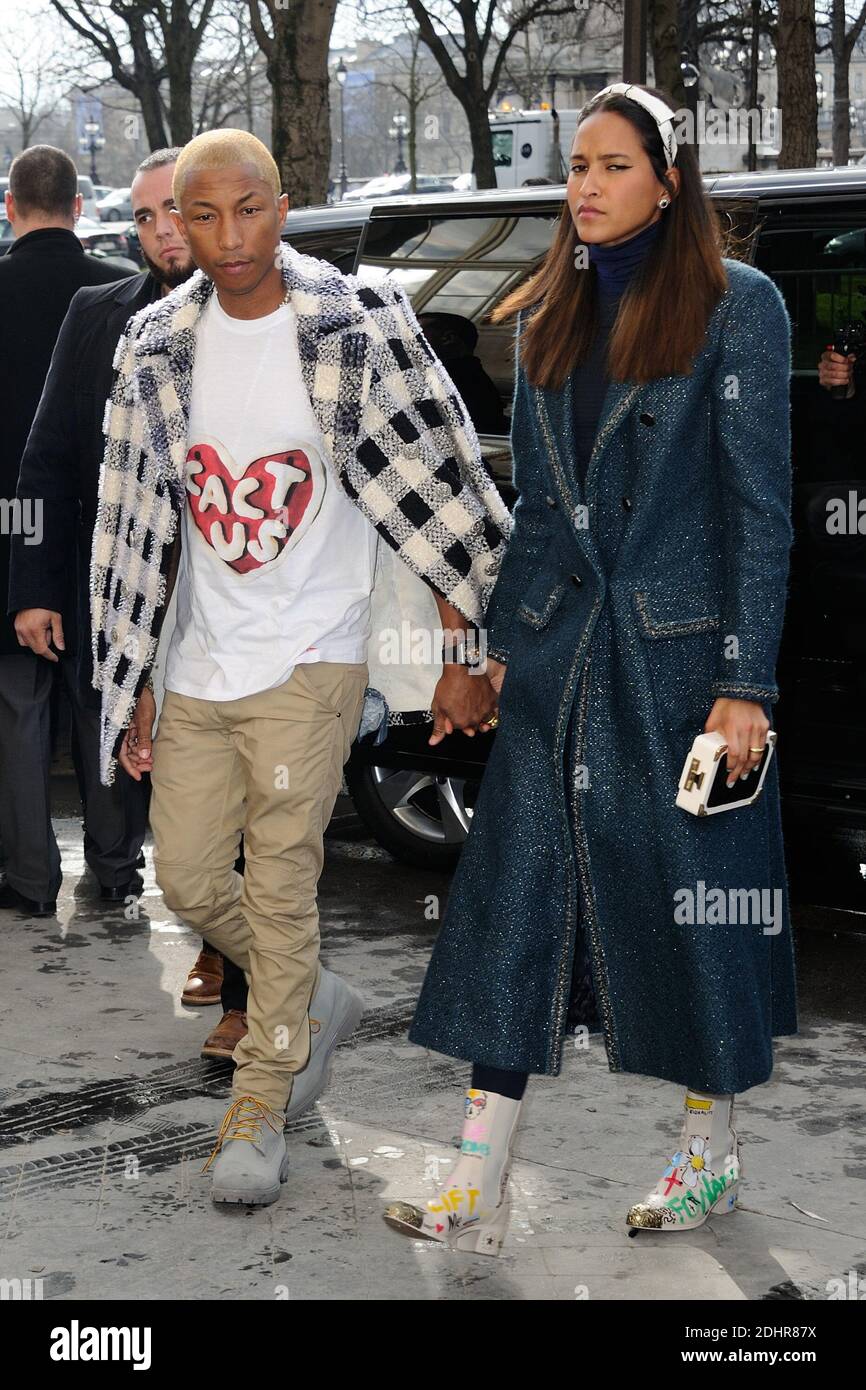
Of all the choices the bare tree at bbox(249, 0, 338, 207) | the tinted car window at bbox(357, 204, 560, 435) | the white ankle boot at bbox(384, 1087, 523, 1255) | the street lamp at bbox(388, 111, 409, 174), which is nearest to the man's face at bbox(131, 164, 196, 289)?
the tinted car window at bbox(357, 204, 560, 435)

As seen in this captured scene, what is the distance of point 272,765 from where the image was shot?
385 cm

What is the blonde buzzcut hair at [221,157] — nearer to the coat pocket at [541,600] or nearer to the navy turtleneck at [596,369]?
the navy turtleneck at [596,369]

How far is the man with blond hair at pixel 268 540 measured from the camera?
377 centimetres

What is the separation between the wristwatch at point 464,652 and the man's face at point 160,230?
154 centimetres

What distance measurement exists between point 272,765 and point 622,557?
2.91 feet

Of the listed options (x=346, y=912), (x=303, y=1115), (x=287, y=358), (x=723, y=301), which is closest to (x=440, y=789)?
(x=346, y=912)

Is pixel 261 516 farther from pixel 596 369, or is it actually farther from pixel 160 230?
pixel 160 230

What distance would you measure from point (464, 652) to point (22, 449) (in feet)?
8.84

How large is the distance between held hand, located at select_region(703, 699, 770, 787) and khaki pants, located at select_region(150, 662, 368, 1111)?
2.89 feet

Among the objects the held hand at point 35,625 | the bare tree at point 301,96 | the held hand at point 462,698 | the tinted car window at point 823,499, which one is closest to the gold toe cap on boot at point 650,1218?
the held hand at point 462,698

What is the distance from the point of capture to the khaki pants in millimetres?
3850

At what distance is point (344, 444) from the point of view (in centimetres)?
379

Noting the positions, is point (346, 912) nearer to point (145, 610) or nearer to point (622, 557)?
point (145, 610)

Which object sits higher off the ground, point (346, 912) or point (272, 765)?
point (272, 765)
